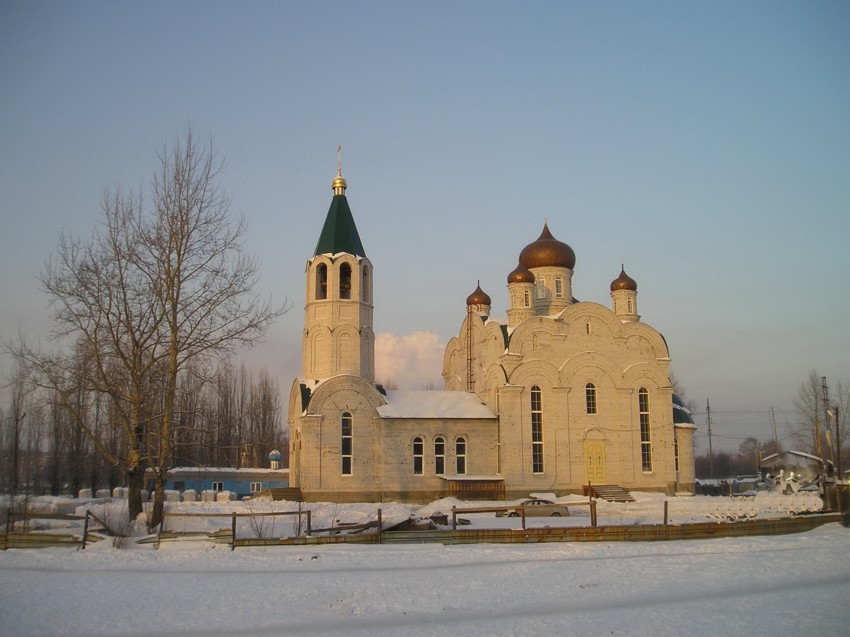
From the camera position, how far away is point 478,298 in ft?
136

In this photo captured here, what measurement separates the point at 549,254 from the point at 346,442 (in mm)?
13734

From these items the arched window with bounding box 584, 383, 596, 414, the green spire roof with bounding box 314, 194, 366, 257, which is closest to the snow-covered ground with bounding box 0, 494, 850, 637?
the arched window with bounding box 584, 383, 596, 414

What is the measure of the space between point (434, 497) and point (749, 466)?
95.7 m

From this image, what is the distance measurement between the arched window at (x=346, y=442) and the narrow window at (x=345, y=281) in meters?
5.14

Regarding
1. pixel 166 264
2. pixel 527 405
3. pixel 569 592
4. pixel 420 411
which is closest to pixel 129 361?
pixel 166 264

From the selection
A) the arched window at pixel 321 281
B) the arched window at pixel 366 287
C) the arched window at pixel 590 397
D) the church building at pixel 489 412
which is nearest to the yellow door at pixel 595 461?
the church building at pixel 489 412

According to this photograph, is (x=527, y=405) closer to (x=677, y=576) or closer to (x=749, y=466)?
(x=677, y=576)

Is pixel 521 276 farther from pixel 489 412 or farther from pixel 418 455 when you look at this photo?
pixel 418 455

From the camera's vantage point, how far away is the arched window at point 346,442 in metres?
31.9

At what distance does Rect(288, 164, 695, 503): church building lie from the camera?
32.0 m

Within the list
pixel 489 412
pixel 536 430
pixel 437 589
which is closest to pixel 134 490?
pixel 437 589

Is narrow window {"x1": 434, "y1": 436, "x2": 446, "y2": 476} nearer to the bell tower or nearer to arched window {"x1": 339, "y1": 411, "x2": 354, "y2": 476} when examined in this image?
arched window {"x1": 339, "y1": 411, "x2": 354, "y2": 476}

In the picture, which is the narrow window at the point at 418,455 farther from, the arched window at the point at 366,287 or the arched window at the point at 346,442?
the arched window at the point at 366,287

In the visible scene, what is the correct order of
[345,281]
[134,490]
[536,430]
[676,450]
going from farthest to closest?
[676,450], [345,281], [536,430], [134,490]
